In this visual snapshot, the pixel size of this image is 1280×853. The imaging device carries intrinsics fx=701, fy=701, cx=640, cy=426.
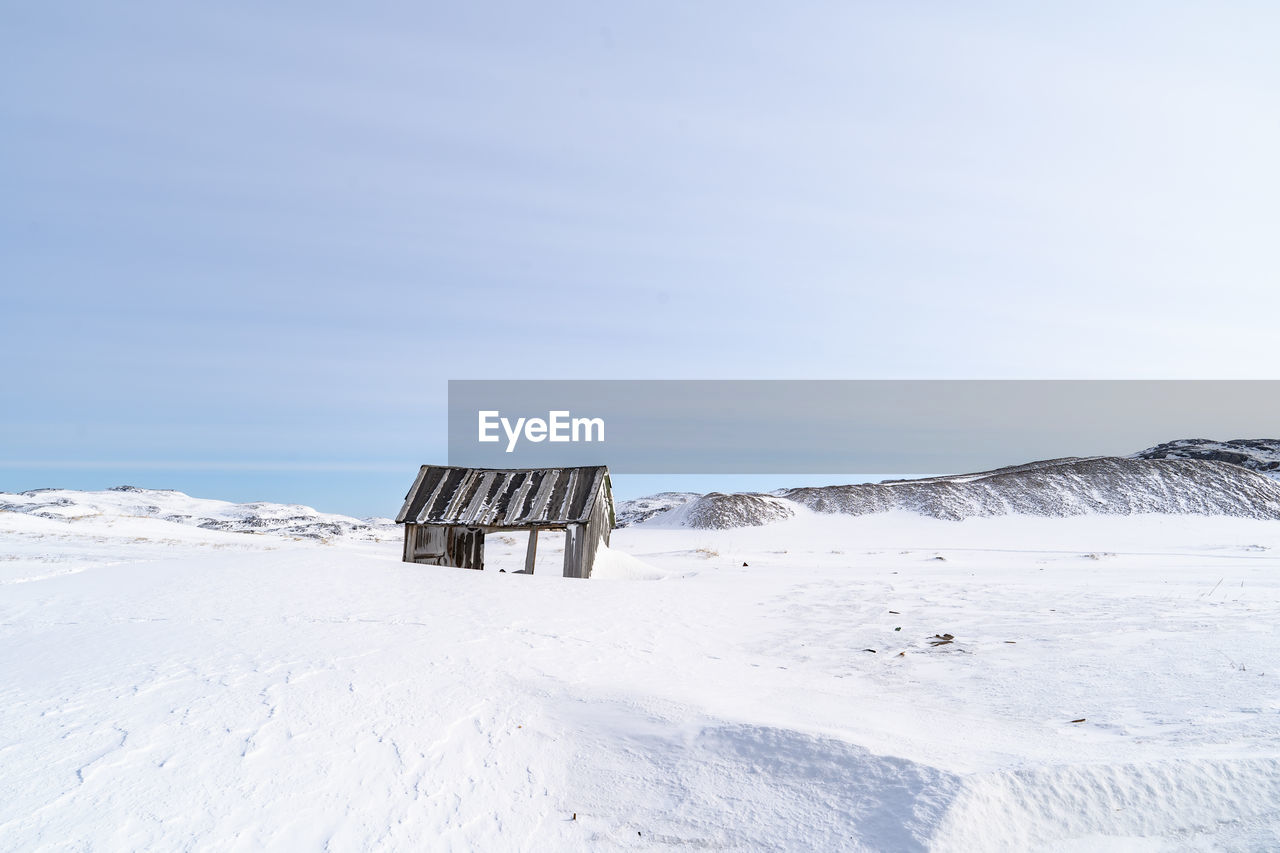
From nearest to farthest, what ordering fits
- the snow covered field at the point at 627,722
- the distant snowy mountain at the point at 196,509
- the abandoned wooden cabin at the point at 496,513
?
the snow covered field at the point at 627,722, the abandoned wooden cabin at the point at 496,513, the distant snowy mountain at the point at 196,509

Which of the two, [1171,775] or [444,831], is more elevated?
[1171,775]

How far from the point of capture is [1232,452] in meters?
68.4

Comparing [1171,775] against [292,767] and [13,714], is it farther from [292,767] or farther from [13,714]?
[13,714]

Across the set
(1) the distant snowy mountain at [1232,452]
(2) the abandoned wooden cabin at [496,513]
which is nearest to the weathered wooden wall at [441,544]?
(2) the abandoned wooden cabin at [496,513]

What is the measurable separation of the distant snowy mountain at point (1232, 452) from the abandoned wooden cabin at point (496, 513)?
6116cm

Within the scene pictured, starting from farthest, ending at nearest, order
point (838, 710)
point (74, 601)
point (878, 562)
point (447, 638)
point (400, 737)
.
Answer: point (878, 562) → point (74, 601) → point (447, 638) → point (838, 710) → point (400, 737)

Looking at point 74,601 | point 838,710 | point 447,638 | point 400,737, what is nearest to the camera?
point 400,737

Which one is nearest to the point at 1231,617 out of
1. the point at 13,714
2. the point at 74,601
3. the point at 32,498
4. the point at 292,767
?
the point at 292,767

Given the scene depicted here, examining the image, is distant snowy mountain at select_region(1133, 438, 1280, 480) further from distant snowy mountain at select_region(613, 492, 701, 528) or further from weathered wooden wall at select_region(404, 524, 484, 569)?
weathered wooden wall at select_region(404, 524, 484, 569)

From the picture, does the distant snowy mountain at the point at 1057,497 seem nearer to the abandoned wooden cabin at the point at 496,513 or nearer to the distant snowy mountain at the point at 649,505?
the distant snowy mountain at the point at 649,505

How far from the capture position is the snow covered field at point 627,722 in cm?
475

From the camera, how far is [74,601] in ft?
40.5

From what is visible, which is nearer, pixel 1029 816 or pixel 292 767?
pixel 1029 816

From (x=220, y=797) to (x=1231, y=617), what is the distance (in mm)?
13144
